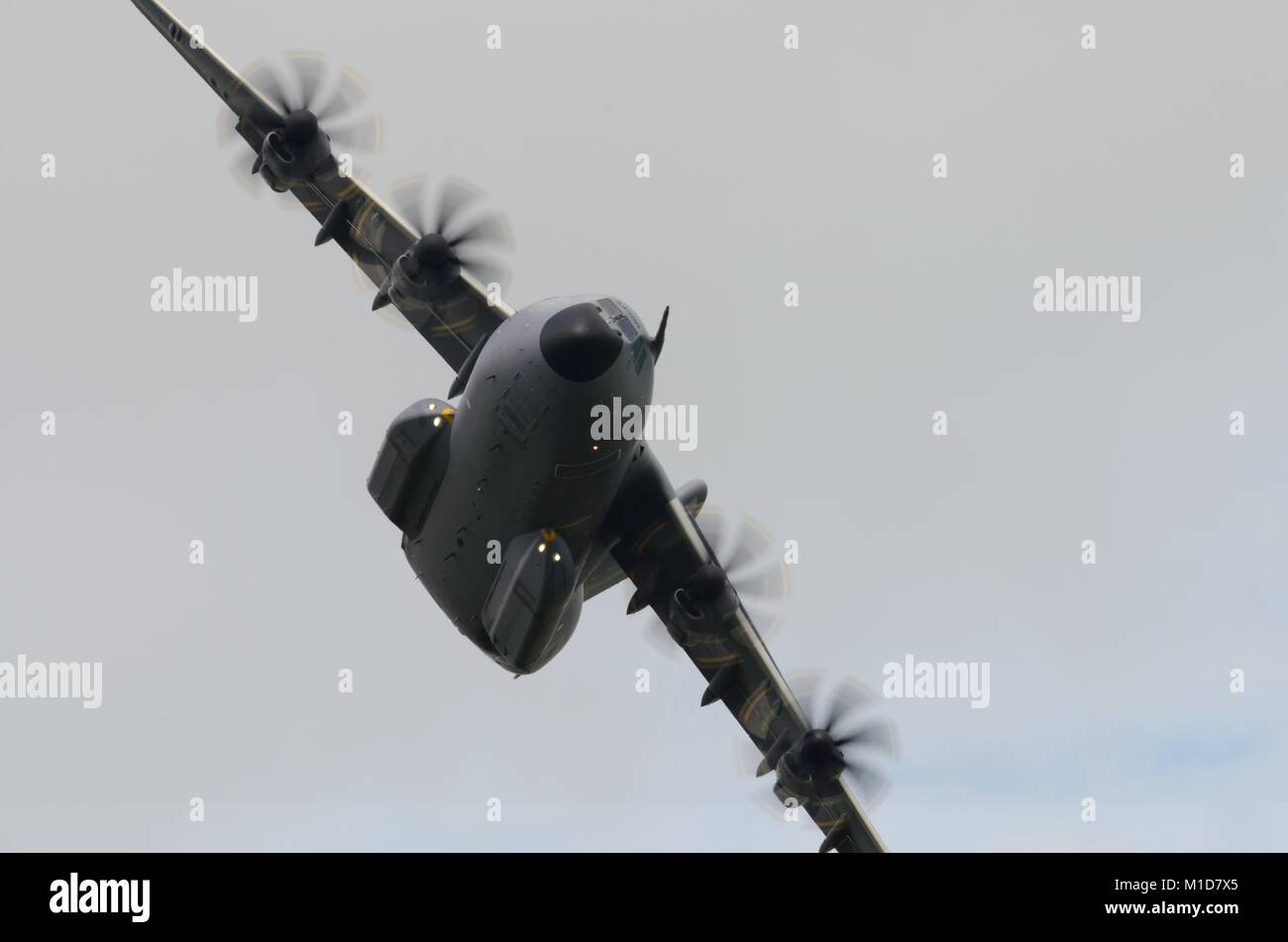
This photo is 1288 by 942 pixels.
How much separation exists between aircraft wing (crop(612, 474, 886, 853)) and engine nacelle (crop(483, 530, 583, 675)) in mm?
3267

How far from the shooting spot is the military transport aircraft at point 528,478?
86.1 ft

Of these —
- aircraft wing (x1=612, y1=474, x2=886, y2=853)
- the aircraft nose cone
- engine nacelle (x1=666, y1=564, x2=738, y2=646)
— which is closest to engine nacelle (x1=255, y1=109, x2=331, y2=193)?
the aircraft nose cone

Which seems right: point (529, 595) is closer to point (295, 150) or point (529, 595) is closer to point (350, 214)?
point (350, 214)

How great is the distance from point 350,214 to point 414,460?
668cm

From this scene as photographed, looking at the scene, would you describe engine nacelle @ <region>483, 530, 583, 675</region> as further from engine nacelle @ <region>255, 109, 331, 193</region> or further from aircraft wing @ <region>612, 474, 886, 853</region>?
engine nacelle @ <region>255, 109, 331, 193</region>

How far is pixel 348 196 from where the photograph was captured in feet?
106

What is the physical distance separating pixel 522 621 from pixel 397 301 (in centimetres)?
777

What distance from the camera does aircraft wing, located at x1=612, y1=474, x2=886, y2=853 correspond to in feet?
103

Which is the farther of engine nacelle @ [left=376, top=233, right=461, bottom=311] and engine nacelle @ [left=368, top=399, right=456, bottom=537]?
engine nacelle @ [left=376, top=233, right=461, bottom=311]

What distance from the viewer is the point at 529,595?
27.8 m

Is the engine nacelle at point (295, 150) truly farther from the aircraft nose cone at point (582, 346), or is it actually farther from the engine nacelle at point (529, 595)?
the engine nacelle at point (529, 595)

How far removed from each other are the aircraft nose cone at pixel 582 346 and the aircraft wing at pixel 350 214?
557cm

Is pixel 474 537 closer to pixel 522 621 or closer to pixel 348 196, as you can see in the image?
pixel 522 621

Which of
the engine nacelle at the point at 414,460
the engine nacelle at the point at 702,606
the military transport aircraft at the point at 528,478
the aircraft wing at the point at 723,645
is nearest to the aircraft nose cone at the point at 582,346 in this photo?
the military transport aircraft at the point at 528,478
